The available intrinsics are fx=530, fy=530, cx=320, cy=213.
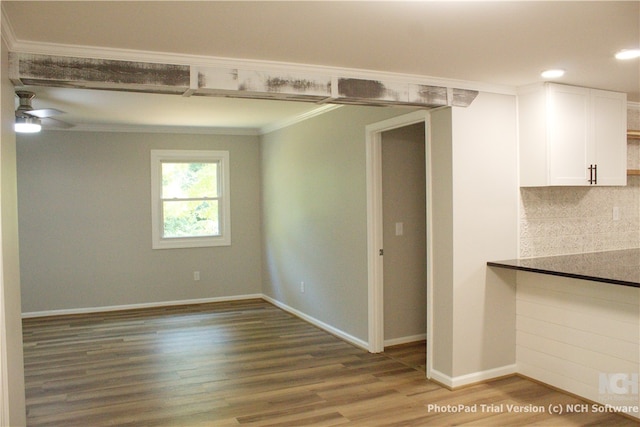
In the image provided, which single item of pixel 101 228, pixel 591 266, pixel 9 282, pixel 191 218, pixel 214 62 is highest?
pixel 214 62

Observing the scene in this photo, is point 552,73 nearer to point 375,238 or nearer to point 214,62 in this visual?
point 375,238

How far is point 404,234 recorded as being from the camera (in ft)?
16.6

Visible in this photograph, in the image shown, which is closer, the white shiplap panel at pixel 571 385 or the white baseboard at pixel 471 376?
the white shiplap panel at pixel 571 385

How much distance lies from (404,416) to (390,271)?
172 cm

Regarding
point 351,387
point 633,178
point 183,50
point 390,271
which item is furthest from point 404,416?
point 633,178

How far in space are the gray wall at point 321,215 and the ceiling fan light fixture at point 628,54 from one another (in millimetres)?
1583

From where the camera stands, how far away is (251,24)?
2479mm

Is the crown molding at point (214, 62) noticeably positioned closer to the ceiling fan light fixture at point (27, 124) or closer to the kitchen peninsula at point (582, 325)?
the kitchen peninsula at point (582, 325)

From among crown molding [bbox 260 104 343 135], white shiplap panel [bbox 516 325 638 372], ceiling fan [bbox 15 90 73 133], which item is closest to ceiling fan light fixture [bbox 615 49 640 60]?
white shiplap panel [bbox 516 325 638 372]

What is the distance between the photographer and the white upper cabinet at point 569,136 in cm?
393

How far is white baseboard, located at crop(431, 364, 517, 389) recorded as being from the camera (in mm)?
3916

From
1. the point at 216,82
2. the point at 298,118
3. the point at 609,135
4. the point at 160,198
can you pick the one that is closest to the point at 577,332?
the point at 609,135

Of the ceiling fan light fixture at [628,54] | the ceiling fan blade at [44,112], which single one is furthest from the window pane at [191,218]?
the ceiling fan light fixture at [628,54]

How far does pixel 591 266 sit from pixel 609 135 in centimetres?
123
